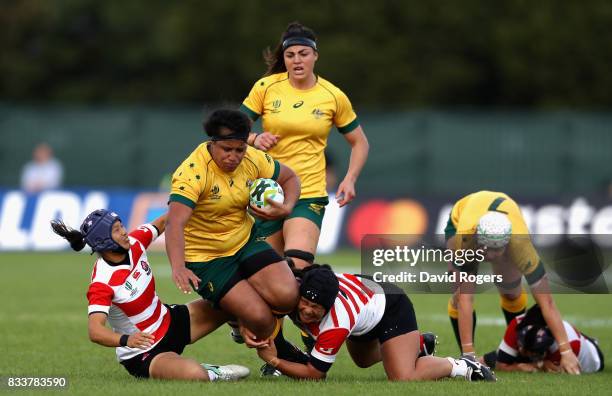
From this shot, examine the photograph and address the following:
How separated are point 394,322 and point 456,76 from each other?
25803 millimetres

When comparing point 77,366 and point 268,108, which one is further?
point 268,108

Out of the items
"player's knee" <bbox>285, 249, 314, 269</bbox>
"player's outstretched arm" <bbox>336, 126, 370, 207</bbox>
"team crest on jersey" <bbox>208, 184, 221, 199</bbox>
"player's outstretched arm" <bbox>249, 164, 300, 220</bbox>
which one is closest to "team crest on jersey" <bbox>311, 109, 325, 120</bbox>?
"player's outstretched arm" <bbox>336, 126, 370, 207</bbox>

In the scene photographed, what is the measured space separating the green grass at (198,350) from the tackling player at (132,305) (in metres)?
0.19

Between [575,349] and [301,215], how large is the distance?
7.59 ft

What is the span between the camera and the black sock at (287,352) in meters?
8.90

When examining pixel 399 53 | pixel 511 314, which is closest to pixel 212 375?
pixel 511 314

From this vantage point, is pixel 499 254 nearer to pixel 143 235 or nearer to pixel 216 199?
pixel 216 199

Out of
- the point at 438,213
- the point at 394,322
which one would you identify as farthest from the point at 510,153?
the point at 394,322

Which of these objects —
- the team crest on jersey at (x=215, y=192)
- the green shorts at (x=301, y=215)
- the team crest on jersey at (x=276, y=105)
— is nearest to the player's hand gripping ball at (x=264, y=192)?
the team crest on jersey at (x=215, y=192)

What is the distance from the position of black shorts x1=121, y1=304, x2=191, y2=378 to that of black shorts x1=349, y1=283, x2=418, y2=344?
1.22 metres

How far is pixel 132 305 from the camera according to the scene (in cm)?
854

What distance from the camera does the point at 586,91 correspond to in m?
33.4

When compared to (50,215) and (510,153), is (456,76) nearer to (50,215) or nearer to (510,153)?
(510,153)

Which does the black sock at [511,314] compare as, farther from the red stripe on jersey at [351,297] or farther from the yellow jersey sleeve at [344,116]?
the red stripe on jersey at [351,297]
